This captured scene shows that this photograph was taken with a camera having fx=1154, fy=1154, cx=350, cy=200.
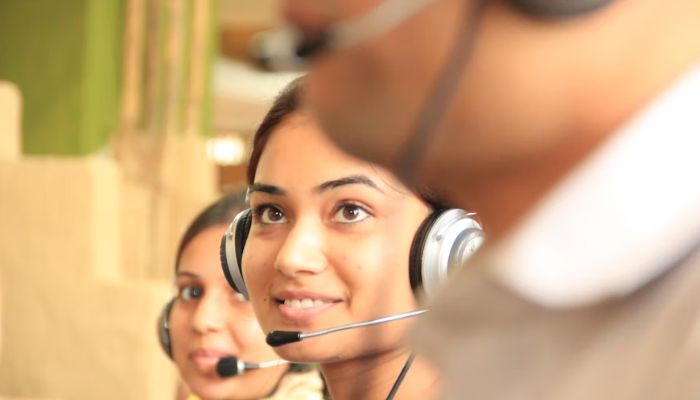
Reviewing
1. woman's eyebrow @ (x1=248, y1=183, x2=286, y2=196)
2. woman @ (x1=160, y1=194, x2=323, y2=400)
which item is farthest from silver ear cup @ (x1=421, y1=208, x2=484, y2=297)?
woman @ (x1=160, y1=194, x2=323, y2=400)

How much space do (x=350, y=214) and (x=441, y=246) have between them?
9 centimetres

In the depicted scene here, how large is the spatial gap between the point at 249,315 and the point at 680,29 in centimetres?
93

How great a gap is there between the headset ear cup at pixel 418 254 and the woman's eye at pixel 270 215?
4.5 inches

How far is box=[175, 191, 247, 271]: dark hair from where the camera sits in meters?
1.27

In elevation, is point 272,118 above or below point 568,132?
below

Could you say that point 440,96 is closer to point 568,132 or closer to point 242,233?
point 568,132

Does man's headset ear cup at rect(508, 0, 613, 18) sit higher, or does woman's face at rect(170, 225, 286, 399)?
man's headset ear cup at rect(508, 0, 613, 18)

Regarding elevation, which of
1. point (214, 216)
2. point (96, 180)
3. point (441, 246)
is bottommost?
point (96, 180)

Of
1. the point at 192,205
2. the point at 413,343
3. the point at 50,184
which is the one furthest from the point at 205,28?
the point at 413,343

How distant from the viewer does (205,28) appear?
3.56 metres

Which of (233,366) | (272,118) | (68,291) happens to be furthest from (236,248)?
(68,291)

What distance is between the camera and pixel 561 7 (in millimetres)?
397

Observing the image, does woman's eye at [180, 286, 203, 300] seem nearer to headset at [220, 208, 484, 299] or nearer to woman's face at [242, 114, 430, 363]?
woman's face at [242, 114, 430, 363]

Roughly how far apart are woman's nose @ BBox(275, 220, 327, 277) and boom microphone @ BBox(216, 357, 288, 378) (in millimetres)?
449
